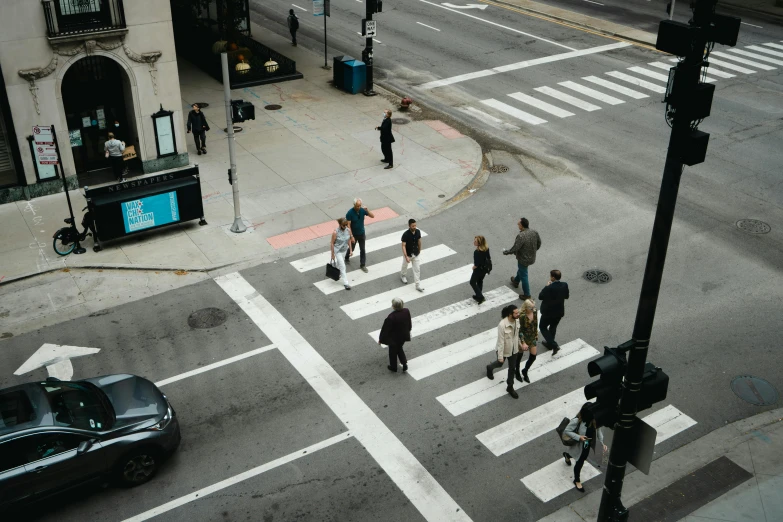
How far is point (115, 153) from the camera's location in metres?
19.5

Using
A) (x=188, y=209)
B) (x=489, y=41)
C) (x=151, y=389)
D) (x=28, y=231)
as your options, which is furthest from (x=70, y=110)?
(x=489, y=41)

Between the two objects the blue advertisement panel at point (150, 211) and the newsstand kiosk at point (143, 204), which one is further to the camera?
the blue advertisement panel at point (150, 211)

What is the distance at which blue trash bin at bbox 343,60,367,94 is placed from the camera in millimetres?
26109

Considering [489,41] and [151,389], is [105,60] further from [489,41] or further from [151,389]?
[489,41]

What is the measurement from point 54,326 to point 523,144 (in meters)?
14.1

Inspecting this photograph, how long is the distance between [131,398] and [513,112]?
57.4ft

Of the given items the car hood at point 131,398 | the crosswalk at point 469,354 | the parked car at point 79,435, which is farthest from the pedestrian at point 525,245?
the parked car at point 79,435

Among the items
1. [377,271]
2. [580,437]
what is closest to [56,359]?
[377,271]

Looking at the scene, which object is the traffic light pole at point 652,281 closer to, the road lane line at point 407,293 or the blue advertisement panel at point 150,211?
the road lane line at point 407,293

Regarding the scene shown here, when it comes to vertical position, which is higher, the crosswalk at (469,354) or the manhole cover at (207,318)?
the crosswalk at (469,354)

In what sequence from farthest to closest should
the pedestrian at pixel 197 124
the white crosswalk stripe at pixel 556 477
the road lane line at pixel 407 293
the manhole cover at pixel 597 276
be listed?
the pedestrian at pixel 197 124
the manhole cover at pixel 597 276
the road lane line at pixel 407 293
the white crosswalk stripe at pixel 556 477

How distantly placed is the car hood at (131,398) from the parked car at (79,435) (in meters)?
0.01

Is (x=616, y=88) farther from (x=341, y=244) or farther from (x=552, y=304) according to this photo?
(x=552, y=304)

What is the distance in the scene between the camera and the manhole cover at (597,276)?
1588 cm
